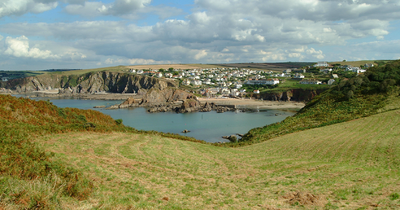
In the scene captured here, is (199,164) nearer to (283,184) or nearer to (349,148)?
(283,184)

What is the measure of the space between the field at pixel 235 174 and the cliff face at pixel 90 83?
4888 inches

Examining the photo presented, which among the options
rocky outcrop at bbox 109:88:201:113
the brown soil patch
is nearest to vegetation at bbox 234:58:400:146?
the brown soil patch

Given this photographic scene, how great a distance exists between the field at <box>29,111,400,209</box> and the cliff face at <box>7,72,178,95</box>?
407ft

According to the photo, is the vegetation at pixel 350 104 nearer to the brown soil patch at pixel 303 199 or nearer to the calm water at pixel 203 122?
the brown soil patch at pixel 303 199

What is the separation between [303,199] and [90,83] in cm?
16989

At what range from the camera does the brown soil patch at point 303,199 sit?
8.21 m

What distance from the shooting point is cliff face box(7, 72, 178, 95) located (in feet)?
481

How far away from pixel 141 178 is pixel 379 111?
28015mm

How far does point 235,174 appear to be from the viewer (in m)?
12.4

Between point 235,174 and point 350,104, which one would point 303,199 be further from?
point 350,104

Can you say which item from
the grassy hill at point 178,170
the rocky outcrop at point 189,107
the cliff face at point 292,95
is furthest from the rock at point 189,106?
the grassy hill at point 178,170

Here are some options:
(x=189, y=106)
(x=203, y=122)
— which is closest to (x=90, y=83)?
(x=189, y=106)

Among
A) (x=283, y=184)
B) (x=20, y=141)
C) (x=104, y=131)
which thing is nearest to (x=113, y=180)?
(x=20, y=141)

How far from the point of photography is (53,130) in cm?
1508
